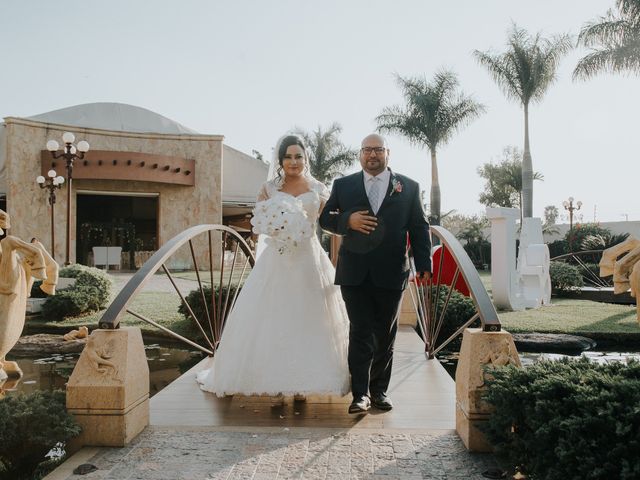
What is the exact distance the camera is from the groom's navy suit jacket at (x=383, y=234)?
3852mm

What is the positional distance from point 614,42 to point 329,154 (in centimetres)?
1842

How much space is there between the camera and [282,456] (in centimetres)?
307

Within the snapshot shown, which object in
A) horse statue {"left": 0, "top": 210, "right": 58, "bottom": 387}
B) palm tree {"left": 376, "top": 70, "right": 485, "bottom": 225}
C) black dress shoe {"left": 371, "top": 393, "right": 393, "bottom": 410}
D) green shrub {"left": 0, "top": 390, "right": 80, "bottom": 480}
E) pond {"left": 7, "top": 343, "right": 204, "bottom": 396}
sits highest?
palm tree {"left": 376, "top": 70, "right": 485, "bottom": 225}

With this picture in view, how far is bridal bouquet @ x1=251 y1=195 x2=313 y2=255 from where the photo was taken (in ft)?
13.4

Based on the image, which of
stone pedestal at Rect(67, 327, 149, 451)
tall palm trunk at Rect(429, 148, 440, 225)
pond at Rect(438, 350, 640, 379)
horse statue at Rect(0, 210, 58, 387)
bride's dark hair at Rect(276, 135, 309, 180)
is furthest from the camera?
tall palm trunk at Rect(429, 148, 440, 225)

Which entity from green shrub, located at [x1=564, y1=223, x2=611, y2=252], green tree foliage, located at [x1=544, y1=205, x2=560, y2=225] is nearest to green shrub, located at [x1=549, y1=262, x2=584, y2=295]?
green shrub, located at [x1=564, y1=223, x2=611, y2=252]

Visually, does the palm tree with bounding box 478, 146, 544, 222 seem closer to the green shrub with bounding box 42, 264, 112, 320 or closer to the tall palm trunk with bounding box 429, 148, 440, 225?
the tall palm trunk with bounding box 429, 148, 440, 225

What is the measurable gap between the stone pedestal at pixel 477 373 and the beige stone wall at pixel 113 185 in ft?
69.2

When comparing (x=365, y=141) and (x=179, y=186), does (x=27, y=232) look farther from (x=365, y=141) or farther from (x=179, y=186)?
(x=365, y=141)

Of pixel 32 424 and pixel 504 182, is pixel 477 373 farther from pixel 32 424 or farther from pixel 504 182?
pixel 504 182

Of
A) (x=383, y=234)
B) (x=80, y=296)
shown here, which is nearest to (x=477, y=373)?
(x=383, y=234)

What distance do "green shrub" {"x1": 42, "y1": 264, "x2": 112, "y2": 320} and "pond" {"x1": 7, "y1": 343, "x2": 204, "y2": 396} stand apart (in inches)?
114

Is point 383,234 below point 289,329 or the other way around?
the other way around

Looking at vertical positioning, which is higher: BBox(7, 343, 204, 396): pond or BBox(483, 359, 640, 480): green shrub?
BBox(483, 359, 640, 480): green shrub
